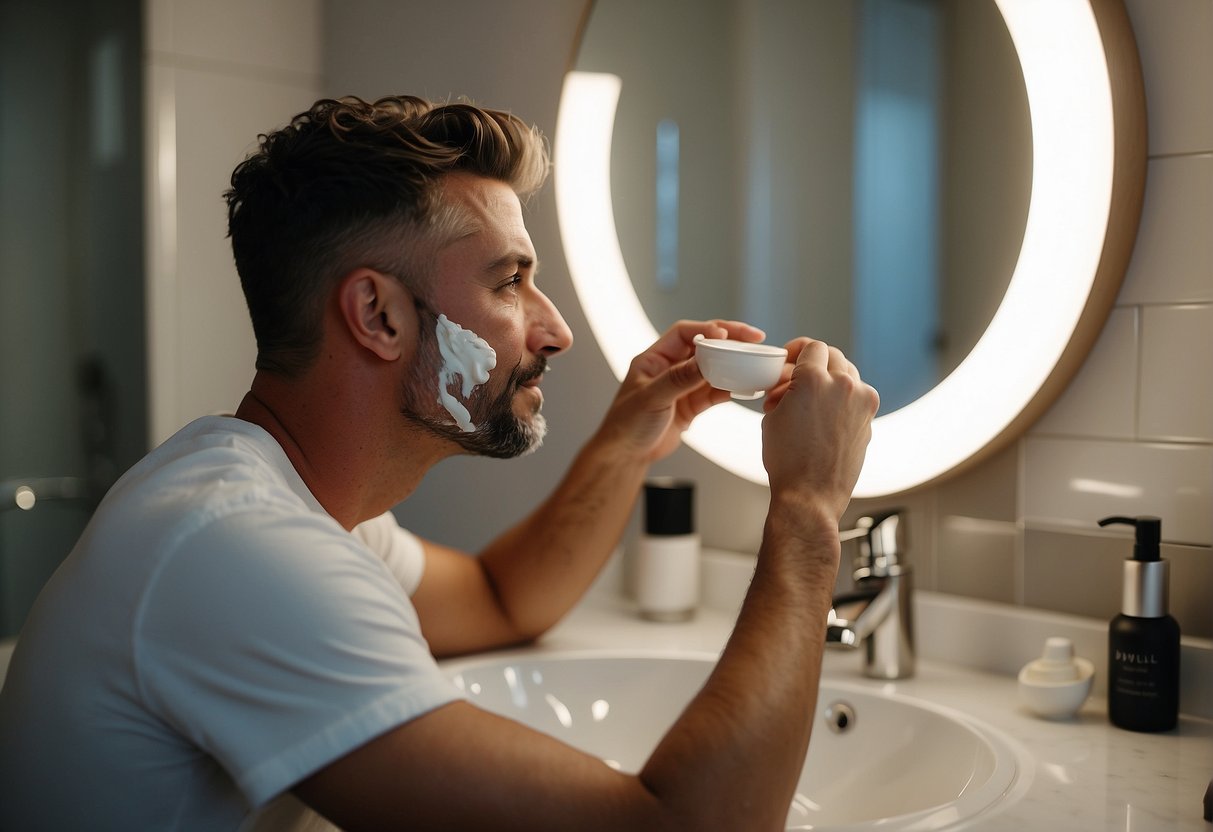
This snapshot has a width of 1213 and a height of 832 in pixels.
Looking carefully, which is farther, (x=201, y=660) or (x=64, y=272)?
(x=64, y=272)

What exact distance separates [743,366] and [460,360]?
0.78 ft

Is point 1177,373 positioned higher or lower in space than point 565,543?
higher

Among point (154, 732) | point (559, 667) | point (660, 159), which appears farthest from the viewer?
point (660, 159)

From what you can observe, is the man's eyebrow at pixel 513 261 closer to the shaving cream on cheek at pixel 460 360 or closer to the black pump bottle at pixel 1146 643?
the shaving cream on cheek at pixel 460 360

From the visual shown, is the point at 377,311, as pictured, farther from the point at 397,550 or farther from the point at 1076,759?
the point at 1076,759

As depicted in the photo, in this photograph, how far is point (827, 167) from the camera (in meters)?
1.18

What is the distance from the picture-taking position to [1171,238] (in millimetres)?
954

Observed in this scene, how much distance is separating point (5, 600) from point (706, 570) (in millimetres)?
906

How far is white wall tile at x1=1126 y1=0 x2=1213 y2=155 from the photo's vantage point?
927 mm

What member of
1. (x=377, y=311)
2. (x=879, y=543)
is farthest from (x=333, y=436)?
(x=879, y=543)

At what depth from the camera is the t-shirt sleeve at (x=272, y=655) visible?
62cm

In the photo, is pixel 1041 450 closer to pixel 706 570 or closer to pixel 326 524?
pixel 706 570

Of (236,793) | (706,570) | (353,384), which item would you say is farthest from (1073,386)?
(236,793)

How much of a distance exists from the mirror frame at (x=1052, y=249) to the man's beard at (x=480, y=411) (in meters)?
0.39
